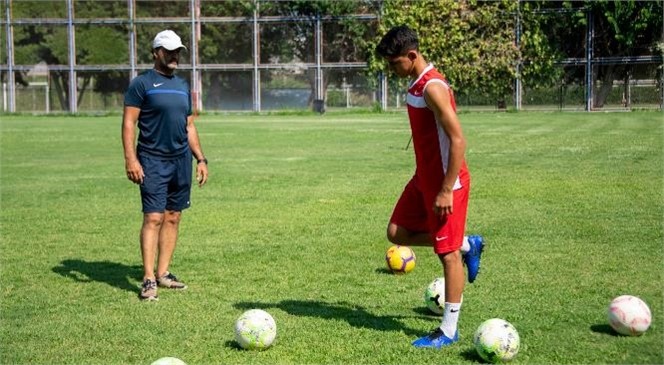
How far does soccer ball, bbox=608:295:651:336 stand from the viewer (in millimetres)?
5625

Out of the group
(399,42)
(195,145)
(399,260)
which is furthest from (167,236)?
(399,42)

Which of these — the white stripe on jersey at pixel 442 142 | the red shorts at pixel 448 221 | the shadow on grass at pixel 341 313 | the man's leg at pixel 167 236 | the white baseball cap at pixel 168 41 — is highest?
the white baseball cap at pixel 168 41

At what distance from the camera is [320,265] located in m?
8.45

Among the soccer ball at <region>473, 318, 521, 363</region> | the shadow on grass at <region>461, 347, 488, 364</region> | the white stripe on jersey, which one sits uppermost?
the white stripe on jersey

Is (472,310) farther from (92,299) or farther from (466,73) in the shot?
(466,73)

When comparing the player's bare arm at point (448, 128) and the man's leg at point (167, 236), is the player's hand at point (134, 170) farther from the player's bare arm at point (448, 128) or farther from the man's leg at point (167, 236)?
the player's bare arm at point (448, 128)

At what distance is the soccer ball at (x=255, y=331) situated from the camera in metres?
5.60

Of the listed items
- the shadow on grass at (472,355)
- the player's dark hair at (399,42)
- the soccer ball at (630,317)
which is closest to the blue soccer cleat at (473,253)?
the shadow on grass at (472,355)

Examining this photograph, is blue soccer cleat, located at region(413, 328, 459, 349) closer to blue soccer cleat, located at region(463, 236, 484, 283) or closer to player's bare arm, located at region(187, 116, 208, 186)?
blue soccer cleat, located at region(463, 236, 484, 283)

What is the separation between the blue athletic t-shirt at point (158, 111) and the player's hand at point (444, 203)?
9.89 feet

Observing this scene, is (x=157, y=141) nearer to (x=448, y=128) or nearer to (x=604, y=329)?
(x=448, y=128)

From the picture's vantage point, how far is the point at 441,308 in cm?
647

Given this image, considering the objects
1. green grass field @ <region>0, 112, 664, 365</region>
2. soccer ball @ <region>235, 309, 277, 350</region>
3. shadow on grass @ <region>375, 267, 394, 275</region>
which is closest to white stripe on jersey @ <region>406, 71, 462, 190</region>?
green grass field @ <region>0, 112, 664, 365</region>

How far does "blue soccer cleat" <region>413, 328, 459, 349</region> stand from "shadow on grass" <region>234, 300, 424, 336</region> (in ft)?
0.98
